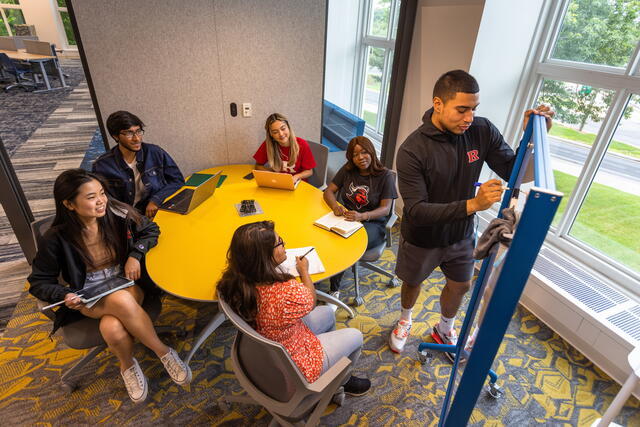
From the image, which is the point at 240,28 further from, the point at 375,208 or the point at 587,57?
the point at 587,57

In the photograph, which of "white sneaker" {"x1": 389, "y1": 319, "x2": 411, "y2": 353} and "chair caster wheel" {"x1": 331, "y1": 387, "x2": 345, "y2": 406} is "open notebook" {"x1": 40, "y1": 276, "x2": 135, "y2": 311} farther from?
"white sneaker" {"x1": 389, "y1": 319, "x2": 411, "y2": 353}

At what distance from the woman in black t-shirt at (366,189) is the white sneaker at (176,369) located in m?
1.11

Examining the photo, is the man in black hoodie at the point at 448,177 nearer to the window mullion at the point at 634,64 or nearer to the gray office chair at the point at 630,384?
the gray office chair at the point at 630,384

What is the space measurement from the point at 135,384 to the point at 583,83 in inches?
136

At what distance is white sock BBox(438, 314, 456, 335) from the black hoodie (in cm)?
73

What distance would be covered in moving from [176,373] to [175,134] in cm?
205

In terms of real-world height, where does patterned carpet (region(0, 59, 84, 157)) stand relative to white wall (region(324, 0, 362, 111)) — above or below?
below

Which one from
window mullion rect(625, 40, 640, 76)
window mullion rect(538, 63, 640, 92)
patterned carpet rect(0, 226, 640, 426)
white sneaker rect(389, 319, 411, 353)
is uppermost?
window mullion rect(625, 40, 640, 76)

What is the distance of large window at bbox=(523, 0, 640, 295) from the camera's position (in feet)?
7.44

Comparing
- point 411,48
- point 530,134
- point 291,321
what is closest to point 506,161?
point 530,134

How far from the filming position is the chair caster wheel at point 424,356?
2.18 meters

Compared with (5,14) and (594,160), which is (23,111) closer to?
(5,14)

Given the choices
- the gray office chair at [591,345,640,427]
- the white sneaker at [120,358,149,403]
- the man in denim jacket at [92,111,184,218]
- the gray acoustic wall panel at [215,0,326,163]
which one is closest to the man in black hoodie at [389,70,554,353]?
the gray office chair at [591,345,640,427]

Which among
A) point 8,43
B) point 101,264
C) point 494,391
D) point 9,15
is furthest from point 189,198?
point 9,15
